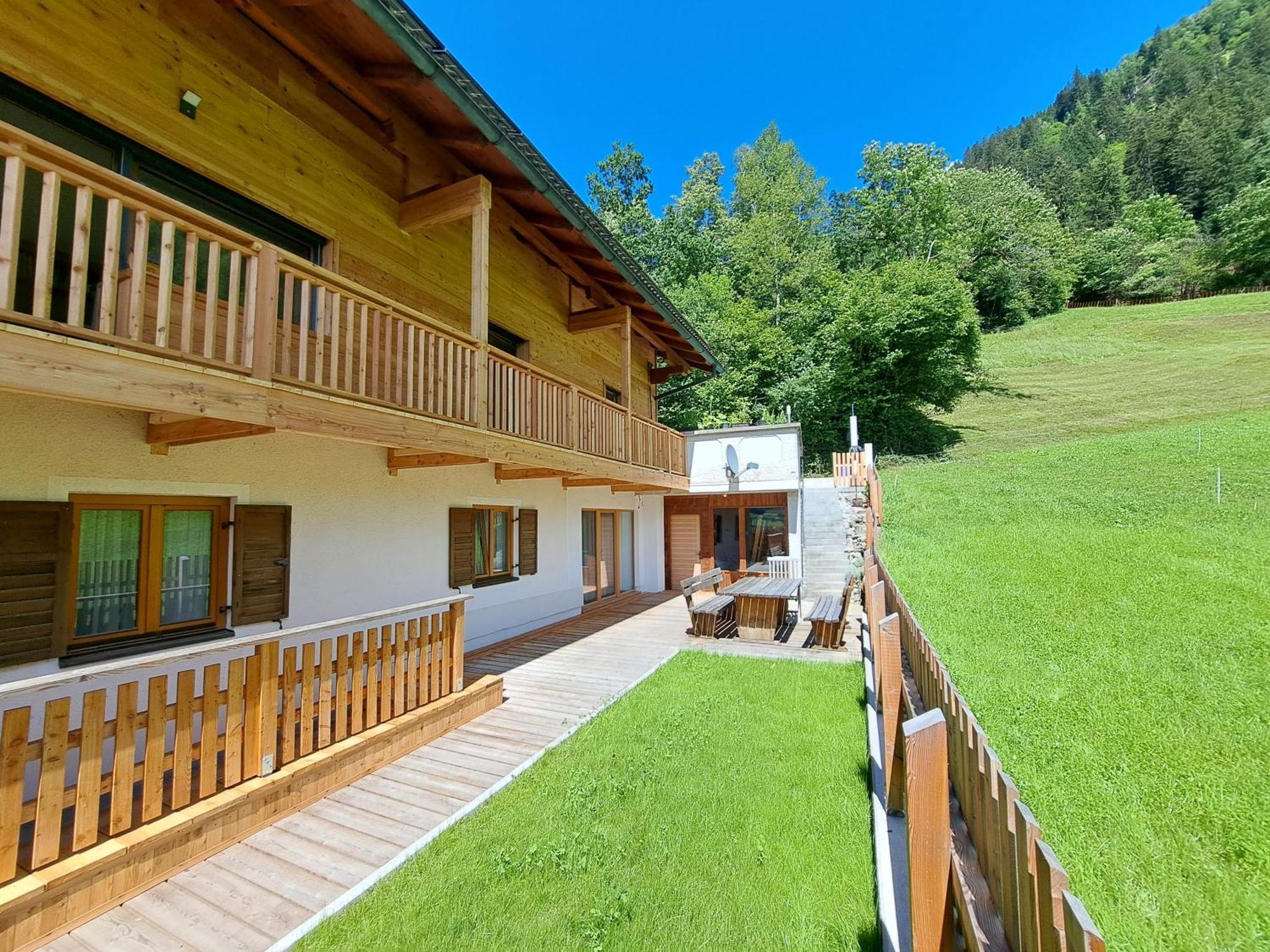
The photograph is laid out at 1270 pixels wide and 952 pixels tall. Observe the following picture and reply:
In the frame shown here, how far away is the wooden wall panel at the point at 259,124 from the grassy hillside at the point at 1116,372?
22624 millimetres

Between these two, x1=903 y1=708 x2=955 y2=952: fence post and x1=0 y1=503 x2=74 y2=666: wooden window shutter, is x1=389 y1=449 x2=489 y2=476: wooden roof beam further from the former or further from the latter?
x1=903 y1=708 x2=955 y2=952: fence post

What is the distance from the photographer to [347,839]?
3756mm

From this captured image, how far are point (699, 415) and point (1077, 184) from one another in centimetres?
5425

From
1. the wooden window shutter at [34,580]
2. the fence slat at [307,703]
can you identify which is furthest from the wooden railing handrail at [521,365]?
the wooden window shutter at [34,580]

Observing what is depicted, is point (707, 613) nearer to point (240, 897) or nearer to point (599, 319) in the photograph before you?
point (599, 319)

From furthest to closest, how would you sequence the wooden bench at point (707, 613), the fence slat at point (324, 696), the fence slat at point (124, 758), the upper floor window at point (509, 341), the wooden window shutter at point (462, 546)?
the wooden bench at point (707, 613)
the upper floor window at point (509, 341)
the wooden window shutter at point (462, 546)
the fence slat at point (324, 696)
the fence slat at point (124, 758)

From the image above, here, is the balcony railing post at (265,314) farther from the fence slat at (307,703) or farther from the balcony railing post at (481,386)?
the balcony railing post at (481,386)

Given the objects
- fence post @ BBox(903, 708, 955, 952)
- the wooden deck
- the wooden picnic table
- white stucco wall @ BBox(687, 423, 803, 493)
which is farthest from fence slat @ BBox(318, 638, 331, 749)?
white stucco wall @ BBox(687, 423, 803, 493)

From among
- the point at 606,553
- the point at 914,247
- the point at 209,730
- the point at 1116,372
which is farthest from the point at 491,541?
the point at 1116,372

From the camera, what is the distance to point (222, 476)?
16.7ft

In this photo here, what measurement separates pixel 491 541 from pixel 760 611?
16.1 feet

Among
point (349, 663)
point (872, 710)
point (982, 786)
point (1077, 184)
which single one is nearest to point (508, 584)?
point (349, 663)

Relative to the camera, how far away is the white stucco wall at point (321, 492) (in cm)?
403

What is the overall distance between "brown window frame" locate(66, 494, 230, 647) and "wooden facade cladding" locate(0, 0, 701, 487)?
138 centimetres
